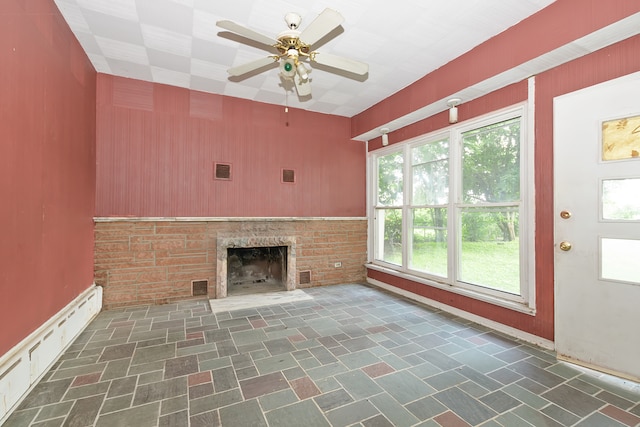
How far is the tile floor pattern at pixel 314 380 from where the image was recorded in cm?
166

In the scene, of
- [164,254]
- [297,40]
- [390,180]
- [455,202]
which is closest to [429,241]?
[455,202]

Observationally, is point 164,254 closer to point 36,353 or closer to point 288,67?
point 36,353

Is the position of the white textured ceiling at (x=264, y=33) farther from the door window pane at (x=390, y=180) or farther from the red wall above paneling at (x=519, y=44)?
the door window pane at (x=390, y=180)

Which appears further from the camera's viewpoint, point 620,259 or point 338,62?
point 338,62

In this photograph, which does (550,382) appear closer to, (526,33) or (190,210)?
(526,33)

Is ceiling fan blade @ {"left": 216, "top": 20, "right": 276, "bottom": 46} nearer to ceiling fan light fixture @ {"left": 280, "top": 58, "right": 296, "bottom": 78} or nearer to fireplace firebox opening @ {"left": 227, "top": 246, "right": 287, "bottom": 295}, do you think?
ceiling fan light fixture @ {"left": 280, "top": 58, "right": 296, "bottom": 78}

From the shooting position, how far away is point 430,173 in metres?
3.91

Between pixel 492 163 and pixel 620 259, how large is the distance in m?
1.39

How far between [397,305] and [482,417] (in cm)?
206

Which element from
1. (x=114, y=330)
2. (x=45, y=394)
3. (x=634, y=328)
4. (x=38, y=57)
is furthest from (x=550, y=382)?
(x=38, y=57)

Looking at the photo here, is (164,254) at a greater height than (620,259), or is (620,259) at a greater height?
(620,259)

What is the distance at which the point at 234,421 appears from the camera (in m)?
1.62

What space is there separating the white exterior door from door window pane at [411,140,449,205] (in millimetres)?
1327

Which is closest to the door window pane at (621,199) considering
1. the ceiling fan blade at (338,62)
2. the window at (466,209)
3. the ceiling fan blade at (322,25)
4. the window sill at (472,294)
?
the window at (466,209)
